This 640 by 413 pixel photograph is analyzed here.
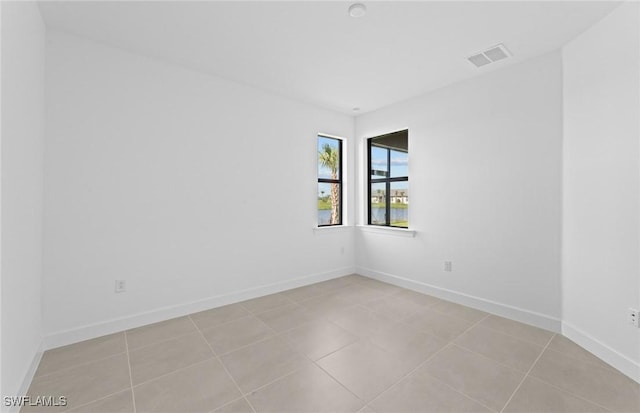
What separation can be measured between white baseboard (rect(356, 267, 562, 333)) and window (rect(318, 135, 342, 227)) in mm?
1092

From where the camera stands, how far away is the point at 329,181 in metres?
4.59

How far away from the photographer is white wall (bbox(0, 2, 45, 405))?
60.6 inches

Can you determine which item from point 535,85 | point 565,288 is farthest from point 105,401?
point 535,85

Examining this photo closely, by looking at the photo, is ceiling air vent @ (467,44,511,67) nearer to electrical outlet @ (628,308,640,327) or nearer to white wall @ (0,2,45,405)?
electrical outlet @ (628,308,640,327)

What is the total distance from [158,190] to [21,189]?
112cm

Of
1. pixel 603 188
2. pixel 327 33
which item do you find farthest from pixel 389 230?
pixel 327 33

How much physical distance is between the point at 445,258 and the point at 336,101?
8.33ft

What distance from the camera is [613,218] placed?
2.15 metres

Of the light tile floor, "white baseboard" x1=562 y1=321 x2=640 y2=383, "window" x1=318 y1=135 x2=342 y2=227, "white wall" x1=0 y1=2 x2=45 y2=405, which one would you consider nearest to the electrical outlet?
"white baseboard" x1=562 y1=321 x2=640 y2=383

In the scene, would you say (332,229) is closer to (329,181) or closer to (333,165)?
(329,181)

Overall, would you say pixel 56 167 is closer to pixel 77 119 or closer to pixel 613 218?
pixel 77 119

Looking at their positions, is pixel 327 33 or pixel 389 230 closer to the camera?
pixel 327 33

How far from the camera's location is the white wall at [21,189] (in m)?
1.54

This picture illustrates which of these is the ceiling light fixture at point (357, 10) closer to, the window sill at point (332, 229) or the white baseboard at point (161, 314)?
the window sill at point (332, 229)
